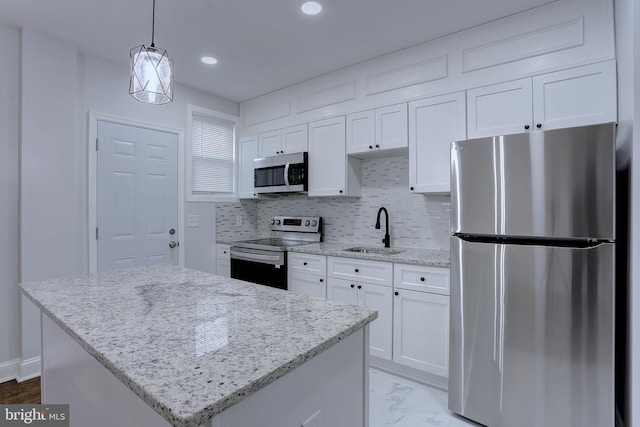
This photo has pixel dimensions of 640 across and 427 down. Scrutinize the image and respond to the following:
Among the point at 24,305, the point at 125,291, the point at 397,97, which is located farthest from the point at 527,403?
the point at 24,305

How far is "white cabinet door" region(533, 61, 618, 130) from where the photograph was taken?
1899 millimetres

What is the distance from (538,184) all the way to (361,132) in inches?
62.0

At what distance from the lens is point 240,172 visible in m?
4.07

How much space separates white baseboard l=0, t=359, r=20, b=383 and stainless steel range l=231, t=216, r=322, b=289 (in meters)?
1.79

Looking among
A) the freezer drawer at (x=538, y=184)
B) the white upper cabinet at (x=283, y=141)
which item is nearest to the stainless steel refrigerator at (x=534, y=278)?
the freezer drawer at (x=538, y=184)

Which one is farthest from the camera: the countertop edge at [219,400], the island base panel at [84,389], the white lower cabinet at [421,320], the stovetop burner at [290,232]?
the stovetop burner at [290,232]

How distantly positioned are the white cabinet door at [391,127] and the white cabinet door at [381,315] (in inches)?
45.9

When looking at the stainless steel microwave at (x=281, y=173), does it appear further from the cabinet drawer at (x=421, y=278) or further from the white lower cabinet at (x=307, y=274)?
the cabinet drawer at (x=421, y=278)

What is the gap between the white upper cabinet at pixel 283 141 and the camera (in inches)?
134

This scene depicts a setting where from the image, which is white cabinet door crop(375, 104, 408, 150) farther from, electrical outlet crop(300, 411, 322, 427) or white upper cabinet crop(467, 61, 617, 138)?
electrical outlet crop(300, 411, 322, 427)

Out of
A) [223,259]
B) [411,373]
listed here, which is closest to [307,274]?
[411,373]

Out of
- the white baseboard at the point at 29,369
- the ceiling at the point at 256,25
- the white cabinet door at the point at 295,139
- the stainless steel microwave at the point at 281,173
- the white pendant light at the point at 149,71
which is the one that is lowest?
the white baseboard at the point at 29,369

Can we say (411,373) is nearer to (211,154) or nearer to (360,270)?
(360,270)

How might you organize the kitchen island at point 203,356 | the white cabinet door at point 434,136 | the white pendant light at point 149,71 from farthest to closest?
the white cabinet door at point 434,136, the white pendant light at point 149,71, the kitchen island at point 203,356
